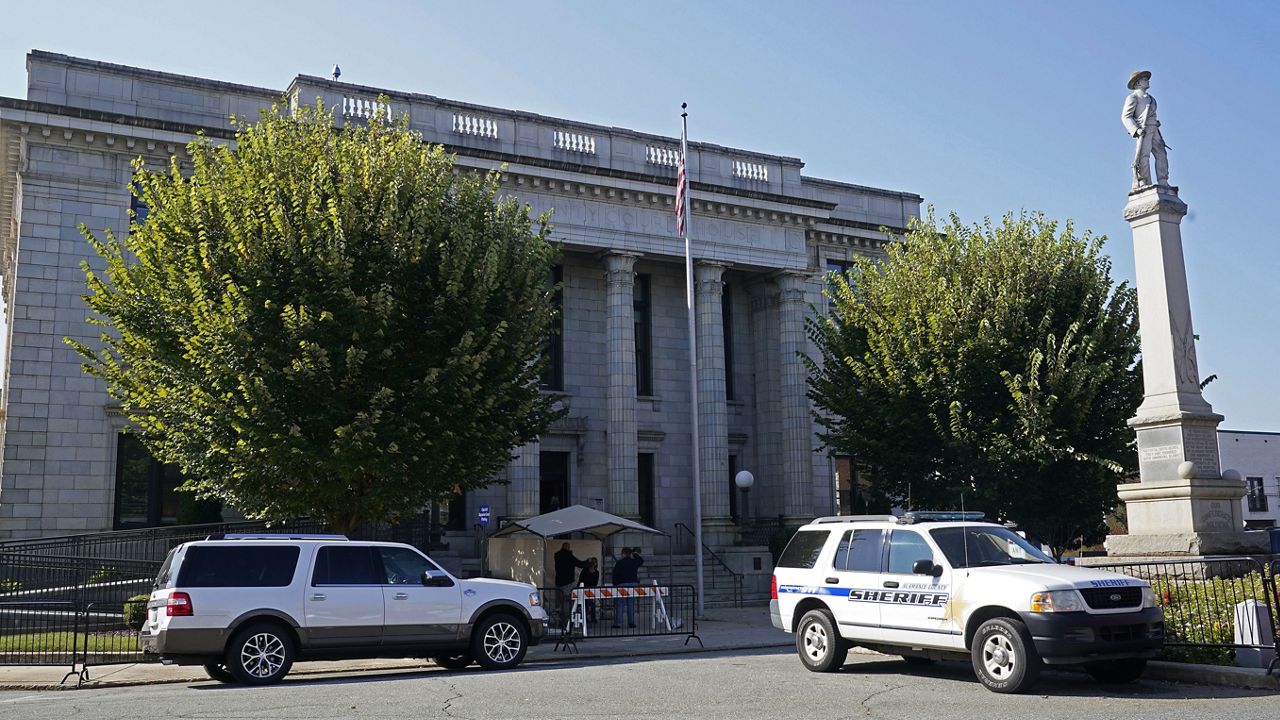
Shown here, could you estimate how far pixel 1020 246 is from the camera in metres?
24.9

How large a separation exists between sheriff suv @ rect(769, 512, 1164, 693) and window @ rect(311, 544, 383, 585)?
5430mm

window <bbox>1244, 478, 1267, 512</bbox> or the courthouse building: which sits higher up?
the courthouse building

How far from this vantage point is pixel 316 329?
675 inches

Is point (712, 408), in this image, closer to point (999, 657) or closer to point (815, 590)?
point (815, 590)

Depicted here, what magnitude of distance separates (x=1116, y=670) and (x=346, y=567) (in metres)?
9.47

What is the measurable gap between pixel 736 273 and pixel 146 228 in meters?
19.5

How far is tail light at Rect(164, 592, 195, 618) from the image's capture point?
13.1 meters

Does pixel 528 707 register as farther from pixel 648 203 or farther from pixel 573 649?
pixel 648 203

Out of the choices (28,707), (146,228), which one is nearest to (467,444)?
(146,228)

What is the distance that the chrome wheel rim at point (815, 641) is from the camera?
13.3 meters

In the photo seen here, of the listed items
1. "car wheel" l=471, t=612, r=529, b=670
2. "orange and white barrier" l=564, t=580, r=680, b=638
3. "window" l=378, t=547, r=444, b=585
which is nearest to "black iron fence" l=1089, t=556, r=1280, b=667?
"orange and white barrier" l=564, t=580, r=680, b=638

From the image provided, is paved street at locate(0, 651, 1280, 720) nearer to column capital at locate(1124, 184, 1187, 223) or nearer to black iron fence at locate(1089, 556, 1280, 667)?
black iron fence at locate(1089, 556, 1280, 667)

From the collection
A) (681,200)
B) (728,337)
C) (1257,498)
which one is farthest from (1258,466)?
(681,200)

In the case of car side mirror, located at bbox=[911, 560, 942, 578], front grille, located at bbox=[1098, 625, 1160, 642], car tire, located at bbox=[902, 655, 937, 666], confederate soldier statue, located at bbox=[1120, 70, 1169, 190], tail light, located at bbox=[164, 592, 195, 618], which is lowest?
car tire, located at bbox=[902, 655, 937, 666]
